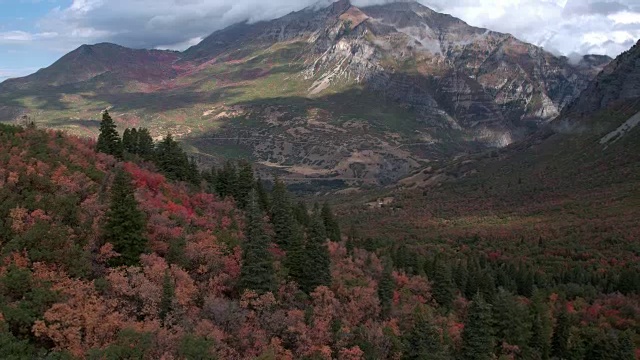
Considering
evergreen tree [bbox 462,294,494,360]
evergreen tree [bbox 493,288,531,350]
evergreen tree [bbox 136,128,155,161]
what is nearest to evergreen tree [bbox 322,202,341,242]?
evergreen tree [bbox 493,288,531,350]

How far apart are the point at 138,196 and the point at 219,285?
46.3 feet

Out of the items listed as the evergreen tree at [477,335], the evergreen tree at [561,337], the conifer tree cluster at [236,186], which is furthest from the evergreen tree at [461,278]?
the conifer tree cluster at [236,186]

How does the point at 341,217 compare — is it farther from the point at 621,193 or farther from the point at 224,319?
the point at 224,319

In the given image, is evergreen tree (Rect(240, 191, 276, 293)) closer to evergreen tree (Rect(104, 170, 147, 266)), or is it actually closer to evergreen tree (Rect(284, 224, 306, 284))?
evergreen tree (Rect(284, 224, 306, 284))

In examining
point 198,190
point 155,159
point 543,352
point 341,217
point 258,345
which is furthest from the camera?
point 341,217

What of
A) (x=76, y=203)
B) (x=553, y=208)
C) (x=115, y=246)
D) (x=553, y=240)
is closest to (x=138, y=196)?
(x=76, y=203)

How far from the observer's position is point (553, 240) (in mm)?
128375

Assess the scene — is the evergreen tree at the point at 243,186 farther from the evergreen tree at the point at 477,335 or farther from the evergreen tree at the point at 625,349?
the evergreen tree at the point at 625,349

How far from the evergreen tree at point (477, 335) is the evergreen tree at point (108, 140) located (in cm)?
4969

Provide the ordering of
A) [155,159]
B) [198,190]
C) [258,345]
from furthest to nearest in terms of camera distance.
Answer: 1. [155,159]
2. [198,190]
3. [258,345]

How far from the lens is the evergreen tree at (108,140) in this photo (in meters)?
67.7

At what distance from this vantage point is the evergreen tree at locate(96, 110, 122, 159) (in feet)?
222

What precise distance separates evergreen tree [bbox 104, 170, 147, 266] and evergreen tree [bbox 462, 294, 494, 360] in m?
33.8

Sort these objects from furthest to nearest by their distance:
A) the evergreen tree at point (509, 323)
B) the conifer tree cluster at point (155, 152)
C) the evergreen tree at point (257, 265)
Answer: the conifer tree cluster at point (155, 152) → the evergreen tree at point (509, 323) → the evergreen tree at point (257, 265)
